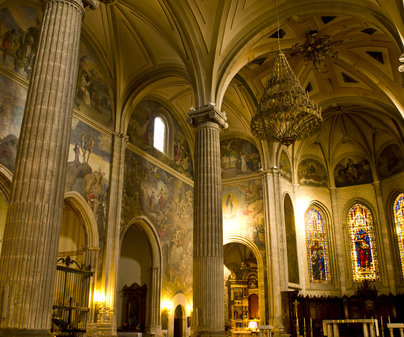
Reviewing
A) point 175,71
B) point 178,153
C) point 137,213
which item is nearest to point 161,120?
point 178,153

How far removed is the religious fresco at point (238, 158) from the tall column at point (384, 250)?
22.8 ft

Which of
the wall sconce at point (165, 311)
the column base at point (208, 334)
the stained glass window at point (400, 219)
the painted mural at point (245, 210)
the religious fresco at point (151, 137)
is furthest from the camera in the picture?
the stained glass window at point (400, 219)

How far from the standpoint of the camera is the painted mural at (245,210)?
19.1 meters

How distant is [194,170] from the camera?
40.0 feet

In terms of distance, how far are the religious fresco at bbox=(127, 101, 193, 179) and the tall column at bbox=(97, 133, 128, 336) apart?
45.8 inches

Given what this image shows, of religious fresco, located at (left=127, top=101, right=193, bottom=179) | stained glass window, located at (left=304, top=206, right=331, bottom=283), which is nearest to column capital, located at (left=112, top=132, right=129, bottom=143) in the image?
religious fresco, located at (left=127, top=101, right=193, bottom=179)

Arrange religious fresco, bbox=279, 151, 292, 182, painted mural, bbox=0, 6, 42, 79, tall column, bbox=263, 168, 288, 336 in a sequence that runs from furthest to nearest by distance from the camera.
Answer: religious fresco, bbox=279, 151, 292, 182 → tall column, bbox=263, 168, 288, 336 → painted mural, bbox=0, 6, 42, 79

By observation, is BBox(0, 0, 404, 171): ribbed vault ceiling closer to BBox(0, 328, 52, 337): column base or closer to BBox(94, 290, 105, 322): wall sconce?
BBox(94, 290, 105, 322): wall sconce

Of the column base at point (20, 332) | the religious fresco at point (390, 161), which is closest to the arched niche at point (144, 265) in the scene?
the column base at point (20, 332)

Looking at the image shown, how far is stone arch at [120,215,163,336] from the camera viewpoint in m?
15.4

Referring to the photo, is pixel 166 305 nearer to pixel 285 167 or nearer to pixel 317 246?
pixel 285 167

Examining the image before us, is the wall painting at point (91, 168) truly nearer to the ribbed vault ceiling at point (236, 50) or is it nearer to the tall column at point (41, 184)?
the ribbed vault ceiling at point (236, 50)

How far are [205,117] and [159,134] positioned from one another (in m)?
5.83

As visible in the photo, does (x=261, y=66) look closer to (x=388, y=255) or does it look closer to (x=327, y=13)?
(x=327, y=13)
